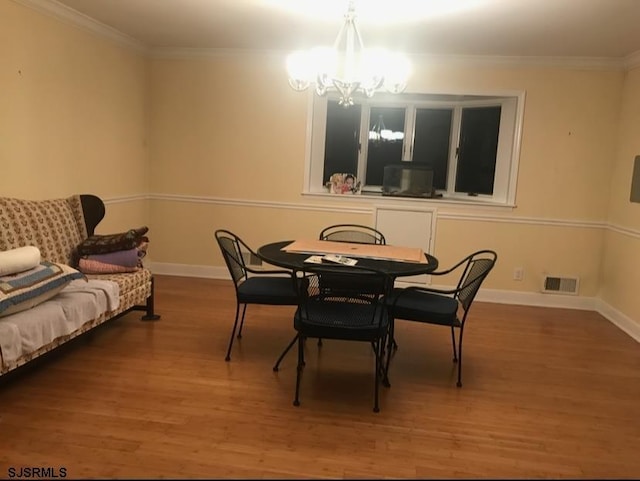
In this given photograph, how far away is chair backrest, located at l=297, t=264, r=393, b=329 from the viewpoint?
2.58 meters

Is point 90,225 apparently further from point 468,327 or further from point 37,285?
point 468,327

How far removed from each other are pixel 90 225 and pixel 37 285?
1154mm

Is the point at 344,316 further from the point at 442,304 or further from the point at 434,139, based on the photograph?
the point at 434,139

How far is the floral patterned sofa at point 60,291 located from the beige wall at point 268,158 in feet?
1.51

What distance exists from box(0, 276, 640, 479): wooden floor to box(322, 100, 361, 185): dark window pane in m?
2.14

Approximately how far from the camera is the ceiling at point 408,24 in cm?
328

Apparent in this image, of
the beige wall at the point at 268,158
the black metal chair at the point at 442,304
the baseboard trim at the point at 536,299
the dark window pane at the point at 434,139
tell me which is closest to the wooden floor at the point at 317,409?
the black metal chair at the point at 442,304

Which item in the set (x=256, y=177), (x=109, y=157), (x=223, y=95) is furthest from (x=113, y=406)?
(x=223, y=95)

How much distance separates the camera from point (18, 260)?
102 inches

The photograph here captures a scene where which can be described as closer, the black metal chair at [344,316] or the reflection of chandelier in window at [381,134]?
the black metal chair at [344,316]

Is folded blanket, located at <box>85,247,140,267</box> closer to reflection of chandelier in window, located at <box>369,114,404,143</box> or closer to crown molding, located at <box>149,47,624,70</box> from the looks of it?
crown molding, located at <box>149,47,624,70</box>

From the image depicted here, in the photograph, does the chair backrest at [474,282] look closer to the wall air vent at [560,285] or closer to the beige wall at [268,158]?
the beige wall at [268,158]

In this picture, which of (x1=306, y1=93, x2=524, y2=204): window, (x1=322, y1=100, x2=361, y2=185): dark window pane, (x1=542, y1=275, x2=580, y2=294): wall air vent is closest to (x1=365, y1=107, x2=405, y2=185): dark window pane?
(x1=306, y1=93, x2=524, y2=204): window

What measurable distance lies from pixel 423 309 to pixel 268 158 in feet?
8.86
